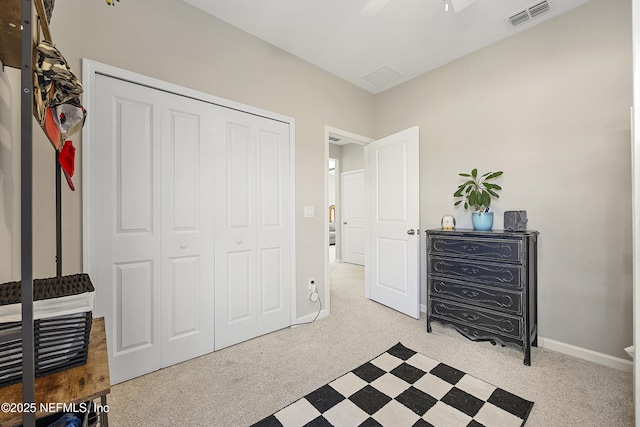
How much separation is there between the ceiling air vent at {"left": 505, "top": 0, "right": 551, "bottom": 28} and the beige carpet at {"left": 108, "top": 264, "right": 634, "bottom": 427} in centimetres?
273

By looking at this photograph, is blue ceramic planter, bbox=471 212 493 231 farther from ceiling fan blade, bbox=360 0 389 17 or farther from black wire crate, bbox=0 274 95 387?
black wire crate, bbox=0 274 95 387

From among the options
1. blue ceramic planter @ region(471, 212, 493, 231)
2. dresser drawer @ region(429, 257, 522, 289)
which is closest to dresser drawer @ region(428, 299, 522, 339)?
dresser drawer @ region(429, 257, 522, 289)

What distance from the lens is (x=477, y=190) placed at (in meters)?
2.53

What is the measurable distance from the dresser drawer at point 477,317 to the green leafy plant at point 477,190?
0.93 metres

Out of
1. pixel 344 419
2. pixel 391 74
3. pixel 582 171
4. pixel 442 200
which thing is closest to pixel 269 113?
pixel 391 74

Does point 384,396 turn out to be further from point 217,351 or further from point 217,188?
point 217,188

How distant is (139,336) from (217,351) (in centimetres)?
60

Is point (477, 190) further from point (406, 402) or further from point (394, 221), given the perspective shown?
point (406, 402)

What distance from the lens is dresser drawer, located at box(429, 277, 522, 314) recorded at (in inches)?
81.8

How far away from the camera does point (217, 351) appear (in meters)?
2.19

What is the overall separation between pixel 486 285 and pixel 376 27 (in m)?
2.38

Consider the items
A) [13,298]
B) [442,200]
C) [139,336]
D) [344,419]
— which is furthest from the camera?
[442,200]

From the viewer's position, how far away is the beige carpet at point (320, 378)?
1506 mm

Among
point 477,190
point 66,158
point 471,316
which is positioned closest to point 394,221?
point 477,190
